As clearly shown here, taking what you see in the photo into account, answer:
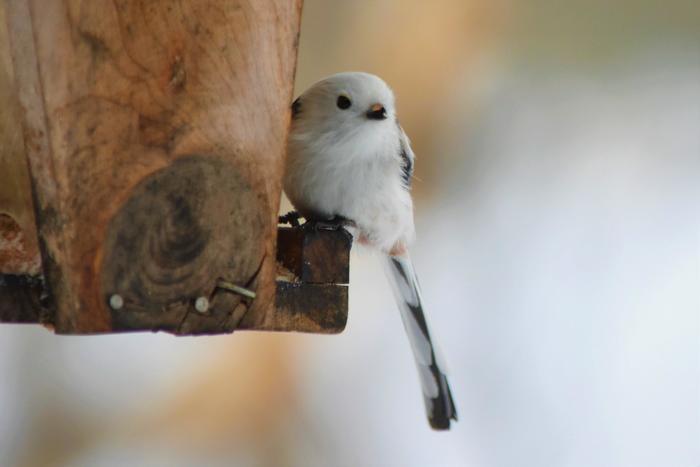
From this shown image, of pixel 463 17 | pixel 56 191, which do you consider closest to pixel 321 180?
pixel 56 191

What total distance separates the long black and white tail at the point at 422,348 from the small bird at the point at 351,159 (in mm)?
212

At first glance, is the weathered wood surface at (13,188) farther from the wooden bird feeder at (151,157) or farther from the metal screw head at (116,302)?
the metal screw head at (116,302)

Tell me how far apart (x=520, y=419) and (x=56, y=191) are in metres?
2.40

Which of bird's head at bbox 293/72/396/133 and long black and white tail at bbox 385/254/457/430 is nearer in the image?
bird's head at bbox 293/72/396/133

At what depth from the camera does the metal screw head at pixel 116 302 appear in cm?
117

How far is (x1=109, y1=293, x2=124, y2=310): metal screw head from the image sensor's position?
3.84 feet

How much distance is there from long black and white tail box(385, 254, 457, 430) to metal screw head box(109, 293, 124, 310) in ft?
3.76

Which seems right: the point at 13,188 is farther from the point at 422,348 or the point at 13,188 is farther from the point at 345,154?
the point at 422,348

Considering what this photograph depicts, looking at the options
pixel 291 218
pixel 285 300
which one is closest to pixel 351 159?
pixel 291 218

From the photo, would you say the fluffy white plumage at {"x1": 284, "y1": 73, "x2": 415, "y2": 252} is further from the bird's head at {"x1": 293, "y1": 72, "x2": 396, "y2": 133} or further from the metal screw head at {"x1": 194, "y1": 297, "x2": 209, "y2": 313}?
the metal screw head at {"x1": 194, "y1": 297, "x2": 209, "y2": 313}

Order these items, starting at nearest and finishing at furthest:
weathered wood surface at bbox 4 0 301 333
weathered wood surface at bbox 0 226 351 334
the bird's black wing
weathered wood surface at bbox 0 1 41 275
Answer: weathered wood surface at bbox 4 0 301 333
weathered wood surface at bbox 0 226 351 334
weathered wood surface at bbox 0 1 41 275
the bird's black wing

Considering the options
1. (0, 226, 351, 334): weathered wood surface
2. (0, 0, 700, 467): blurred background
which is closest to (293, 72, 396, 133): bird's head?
(0, 226, 351, 334): weathered wood surface

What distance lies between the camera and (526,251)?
3273 mm

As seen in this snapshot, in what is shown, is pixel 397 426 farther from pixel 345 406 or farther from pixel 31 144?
pixel 31 144
